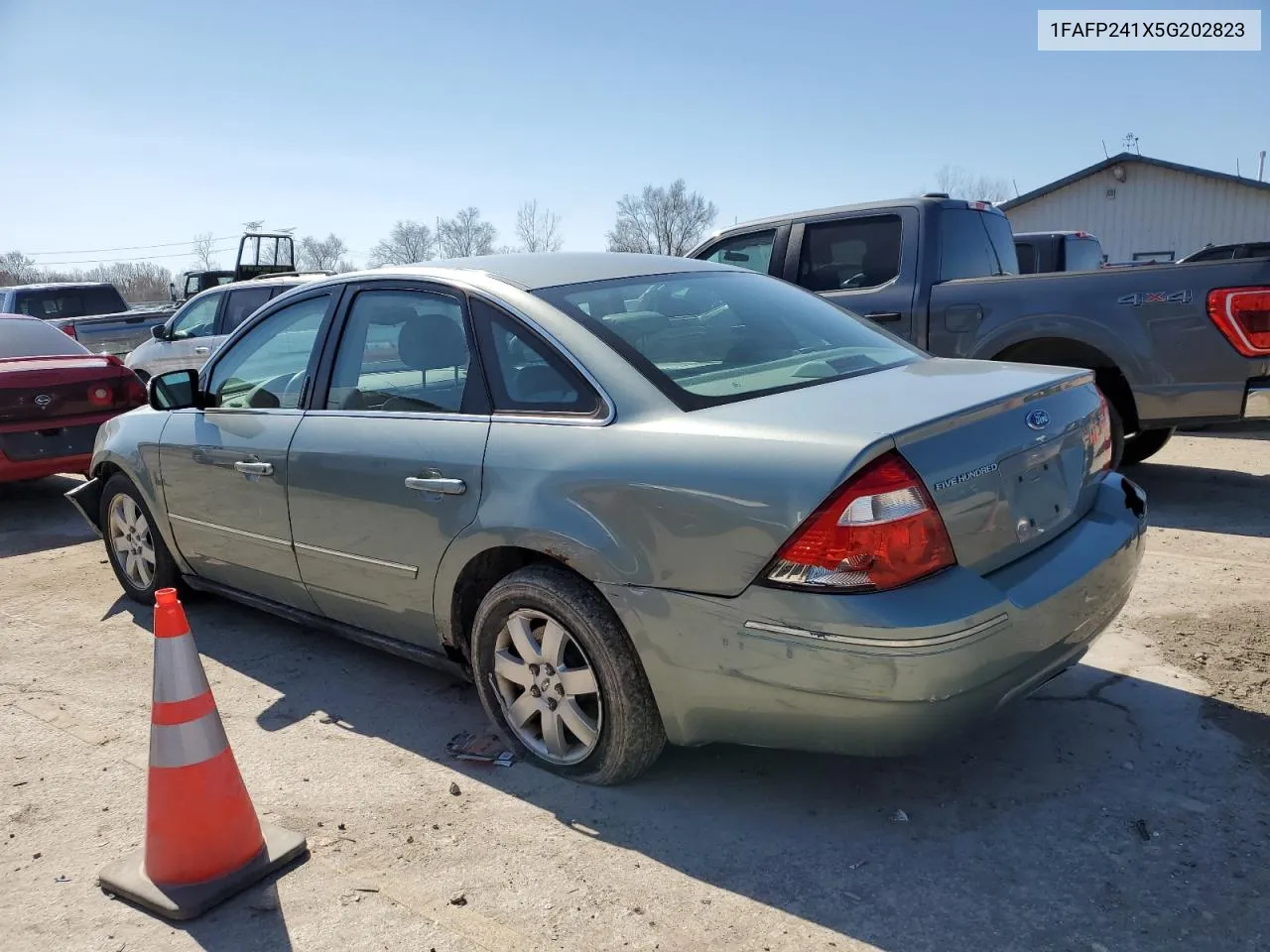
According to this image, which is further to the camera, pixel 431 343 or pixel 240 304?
pixel 240 304

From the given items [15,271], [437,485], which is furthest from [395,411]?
[15,271]

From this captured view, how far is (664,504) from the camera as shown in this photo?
2699mm

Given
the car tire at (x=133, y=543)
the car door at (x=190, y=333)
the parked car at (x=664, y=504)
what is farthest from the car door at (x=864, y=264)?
the car door at (x=190, y=333)

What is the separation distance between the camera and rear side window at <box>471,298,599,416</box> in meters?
3.08

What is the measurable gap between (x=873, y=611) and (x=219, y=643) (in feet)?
11.2

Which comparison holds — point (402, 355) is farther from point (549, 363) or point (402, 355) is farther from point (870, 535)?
point (870, 535)

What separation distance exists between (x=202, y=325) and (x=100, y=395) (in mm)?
3768

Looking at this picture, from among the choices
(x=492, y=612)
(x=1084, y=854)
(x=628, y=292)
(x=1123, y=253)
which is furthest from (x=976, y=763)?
(x=1123, y=253)

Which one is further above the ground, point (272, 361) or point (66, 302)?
point (66, 302)

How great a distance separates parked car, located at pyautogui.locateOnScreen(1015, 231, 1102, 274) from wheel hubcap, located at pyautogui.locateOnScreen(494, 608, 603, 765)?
378 inches

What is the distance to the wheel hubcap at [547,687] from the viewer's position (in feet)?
10.1

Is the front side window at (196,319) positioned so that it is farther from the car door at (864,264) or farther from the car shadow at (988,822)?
the car shadow at (988,822)

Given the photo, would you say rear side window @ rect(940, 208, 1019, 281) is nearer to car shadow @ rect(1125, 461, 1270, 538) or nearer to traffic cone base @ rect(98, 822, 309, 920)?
car shadow @ rect(1125, 461, 1270, 538)

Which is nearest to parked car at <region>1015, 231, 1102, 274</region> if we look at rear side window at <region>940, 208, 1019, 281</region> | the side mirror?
rear side window at <region>940, 208, 1019, 281</region>
